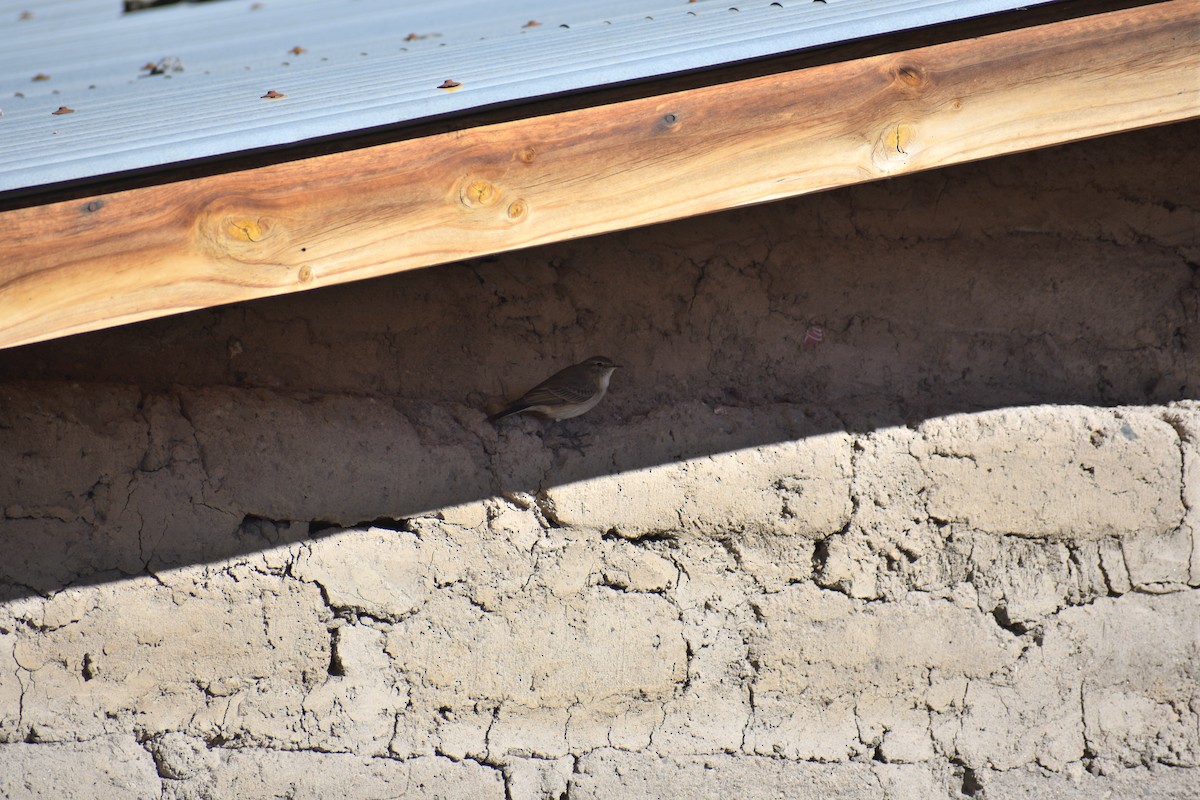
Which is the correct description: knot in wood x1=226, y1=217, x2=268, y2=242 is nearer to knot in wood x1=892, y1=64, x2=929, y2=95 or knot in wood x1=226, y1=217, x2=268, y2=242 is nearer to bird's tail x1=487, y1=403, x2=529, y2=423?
bird's tail x1=487, y1=403, x2=529, y2=423

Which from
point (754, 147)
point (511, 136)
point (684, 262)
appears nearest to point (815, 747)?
point (684, 262)

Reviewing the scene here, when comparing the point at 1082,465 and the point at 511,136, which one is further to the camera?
the point at 1082,465

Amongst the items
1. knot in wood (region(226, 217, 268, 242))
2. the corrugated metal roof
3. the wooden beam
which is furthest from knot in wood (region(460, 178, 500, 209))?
knot in wood (region(226, 217, 268, 242))

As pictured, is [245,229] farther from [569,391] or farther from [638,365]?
[638,365]

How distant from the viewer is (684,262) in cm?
331

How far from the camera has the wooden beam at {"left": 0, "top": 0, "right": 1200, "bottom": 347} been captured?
2225 millimetres

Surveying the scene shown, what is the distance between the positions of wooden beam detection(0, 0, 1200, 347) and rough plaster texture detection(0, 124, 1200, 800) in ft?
2.33

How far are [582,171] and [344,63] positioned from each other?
1.41 meters

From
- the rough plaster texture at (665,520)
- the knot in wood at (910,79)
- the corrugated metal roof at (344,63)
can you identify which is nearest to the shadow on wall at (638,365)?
the rough plaster texture at (665,520)

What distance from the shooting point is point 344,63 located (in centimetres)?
341

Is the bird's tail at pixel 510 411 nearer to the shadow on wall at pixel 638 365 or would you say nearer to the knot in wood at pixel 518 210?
the shadow on wall at pixel 638 365

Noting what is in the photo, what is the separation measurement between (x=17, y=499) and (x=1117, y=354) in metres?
3.45

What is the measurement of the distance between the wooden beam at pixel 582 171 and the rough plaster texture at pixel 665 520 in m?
0.71

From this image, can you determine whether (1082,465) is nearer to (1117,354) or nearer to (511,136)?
(1117,354)
